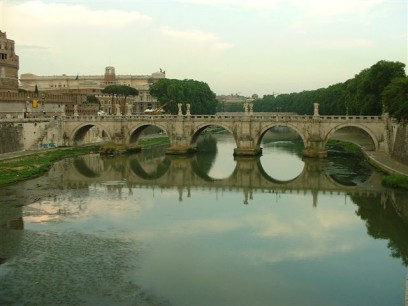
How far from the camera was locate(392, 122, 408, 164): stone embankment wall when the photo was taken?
39.9m

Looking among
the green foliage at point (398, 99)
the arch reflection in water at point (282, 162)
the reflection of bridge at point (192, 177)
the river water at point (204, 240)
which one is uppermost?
the green foliage at point (398, 99)

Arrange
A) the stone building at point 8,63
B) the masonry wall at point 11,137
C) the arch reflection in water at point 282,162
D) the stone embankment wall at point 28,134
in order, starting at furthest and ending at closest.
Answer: the stone building at point 8,63 → the stone embankment wall at point 28,134 → the masonry wall at point 11,137 → the arch reflection in water at point 282,162

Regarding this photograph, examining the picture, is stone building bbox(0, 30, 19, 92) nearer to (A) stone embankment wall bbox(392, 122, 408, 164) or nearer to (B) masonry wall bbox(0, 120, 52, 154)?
(B) masonry wall bbox(0, 120, 52, 154)

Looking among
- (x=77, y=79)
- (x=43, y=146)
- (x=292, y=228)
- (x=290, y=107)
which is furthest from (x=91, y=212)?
(x=290, y=107)

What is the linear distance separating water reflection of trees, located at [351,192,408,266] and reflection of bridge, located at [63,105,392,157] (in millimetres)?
17036

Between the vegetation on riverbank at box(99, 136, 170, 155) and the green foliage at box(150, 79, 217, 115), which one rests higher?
the green foliage at box(150, 79, 217, 115)

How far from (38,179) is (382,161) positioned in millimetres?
28076

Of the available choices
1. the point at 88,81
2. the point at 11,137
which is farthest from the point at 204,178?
the point at 88,81

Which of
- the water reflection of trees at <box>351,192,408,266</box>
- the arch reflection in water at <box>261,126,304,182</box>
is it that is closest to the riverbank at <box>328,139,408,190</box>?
the water reflection of trees at <box>351,192,408,266</box>

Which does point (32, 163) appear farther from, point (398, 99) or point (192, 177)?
point (398, 99)

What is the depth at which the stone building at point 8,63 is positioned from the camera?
2936 inches

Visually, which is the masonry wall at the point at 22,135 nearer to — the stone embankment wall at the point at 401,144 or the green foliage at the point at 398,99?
the green foliage at the point at 398,99

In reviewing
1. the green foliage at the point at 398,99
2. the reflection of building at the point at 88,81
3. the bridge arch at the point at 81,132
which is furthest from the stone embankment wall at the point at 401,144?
the reflection of building at the point at 88,81

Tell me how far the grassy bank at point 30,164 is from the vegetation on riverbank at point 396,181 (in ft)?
86.9
